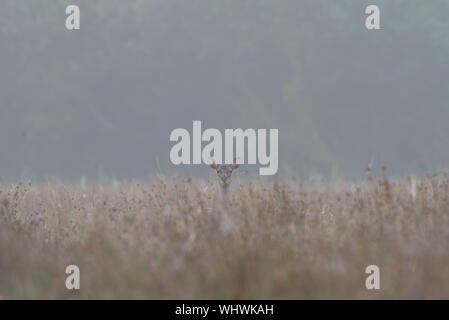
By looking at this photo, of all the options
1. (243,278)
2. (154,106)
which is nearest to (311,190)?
(243,278)

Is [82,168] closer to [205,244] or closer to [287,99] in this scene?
[287,99]

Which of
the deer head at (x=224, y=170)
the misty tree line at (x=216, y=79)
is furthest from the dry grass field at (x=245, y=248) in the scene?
the misty tree line at (x=216, y=79)

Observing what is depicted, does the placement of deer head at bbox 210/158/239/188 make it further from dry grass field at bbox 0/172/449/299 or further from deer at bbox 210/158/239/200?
dry grass field at bbox 0/172/449/299

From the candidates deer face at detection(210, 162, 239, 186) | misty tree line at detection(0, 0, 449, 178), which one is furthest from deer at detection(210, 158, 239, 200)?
misty tree line at detection(0, 0, 449, 178)

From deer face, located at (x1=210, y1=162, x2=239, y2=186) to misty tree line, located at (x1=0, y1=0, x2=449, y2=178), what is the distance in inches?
1295

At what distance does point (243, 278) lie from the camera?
606cm

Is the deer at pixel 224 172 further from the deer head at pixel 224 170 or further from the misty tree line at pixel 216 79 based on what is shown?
the misty tree line at pixel 216 79

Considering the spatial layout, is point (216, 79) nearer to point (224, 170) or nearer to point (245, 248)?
point (224, 170)

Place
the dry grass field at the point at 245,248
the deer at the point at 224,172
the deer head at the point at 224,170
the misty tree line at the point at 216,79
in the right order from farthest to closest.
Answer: the misty tree line at the point at 216,79 < the deer head at the point at 224,170 < the deer at the point at 224,172 < the dry grass field at the point at 245,248

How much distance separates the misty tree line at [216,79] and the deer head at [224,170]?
32.9 metres

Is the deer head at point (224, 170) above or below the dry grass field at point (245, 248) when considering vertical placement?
above

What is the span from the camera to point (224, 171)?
35.8 feet

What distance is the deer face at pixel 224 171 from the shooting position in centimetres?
1065
